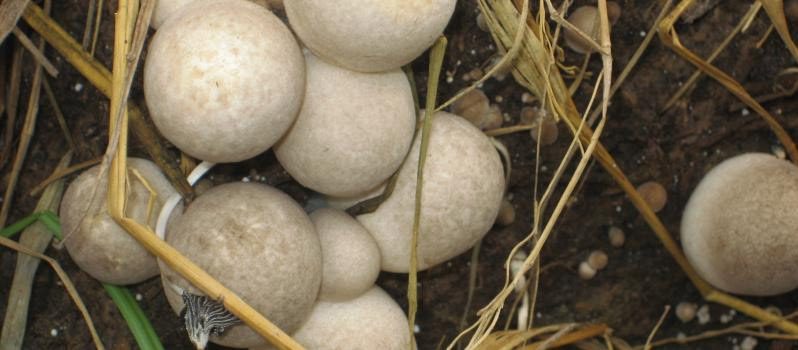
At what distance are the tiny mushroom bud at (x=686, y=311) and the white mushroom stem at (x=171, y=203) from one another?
1.06 m

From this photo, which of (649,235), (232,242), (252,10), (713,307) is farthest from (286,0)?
(713,307)

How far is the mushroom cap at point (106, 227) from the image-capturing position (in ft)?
5.03

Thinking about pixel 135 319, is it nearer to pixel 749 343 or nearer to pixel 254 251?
pixel 254 251

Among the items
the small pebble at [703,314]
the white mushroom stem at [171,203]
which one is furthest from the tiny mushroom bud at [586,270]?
the white mushroom stem at [171,203]

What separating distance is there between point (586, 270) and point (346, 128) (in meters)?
0.74

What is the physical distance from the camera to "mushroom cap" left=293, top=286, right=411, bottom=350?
5.22ft

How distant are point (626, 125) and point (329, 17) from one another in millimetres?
824

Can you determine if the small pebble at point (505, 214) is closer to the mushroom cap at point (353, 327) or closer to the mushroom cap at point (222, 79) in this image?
the mushroom cap at point (353, 327)

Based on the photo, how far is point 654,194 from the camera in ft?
6.35

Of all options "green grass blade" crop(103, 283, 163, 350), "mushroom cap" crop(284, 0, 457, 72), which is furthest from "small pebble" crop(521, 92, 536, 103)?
"green grass blade" crop(103, 283, 163, 350)

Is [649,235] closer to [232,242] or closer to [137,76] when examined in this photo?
[232,242]

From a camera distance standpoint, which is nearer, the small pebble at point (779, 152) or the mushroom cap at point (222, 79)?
the mushroom cap at point (222, 79)

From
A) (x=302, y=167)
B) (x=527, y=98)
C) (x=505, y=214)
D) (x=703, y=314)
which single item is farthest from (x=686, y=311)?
(x=302, y=167)

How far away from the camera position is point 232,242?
55.9 inches
